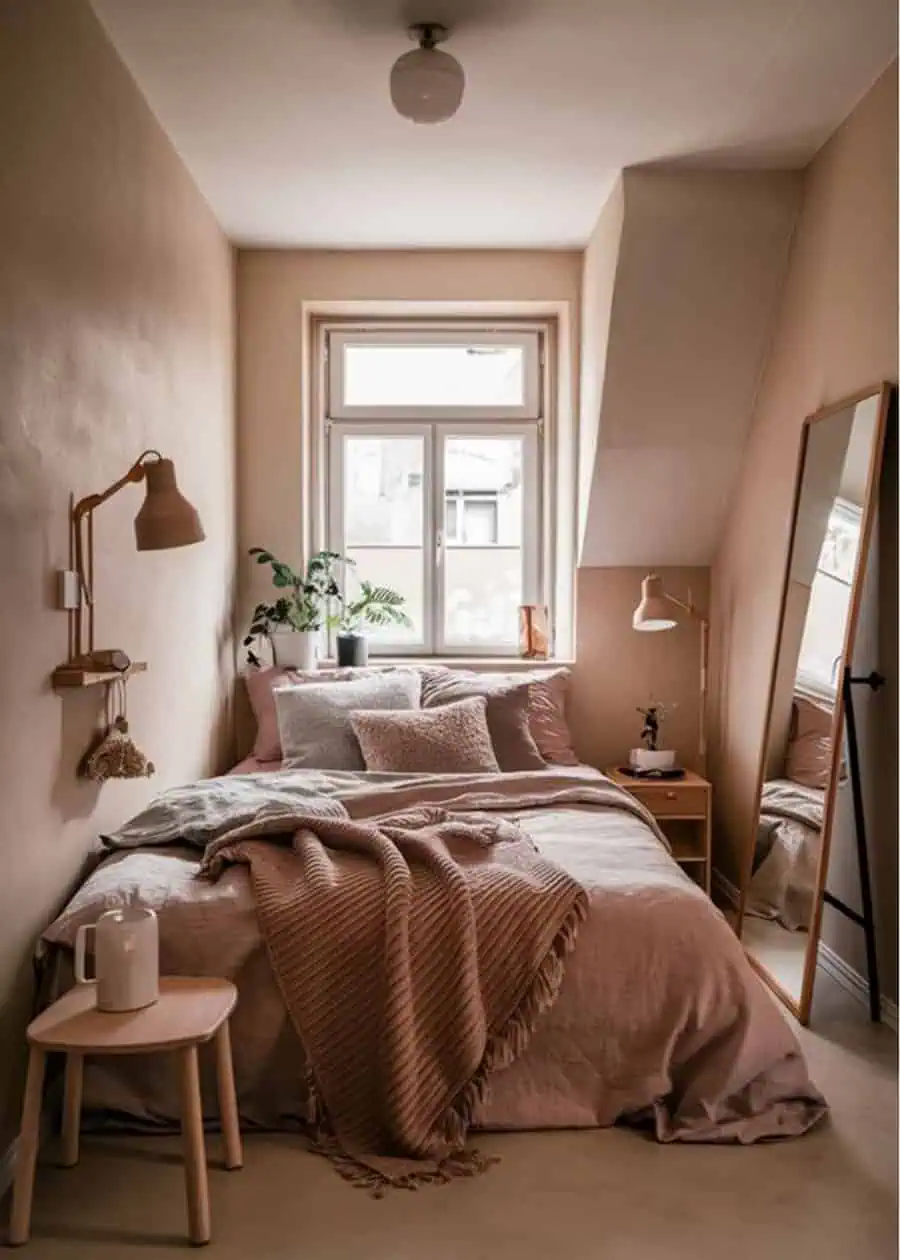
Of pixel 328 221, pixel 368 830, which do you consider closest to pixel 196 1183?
pixel 368 830

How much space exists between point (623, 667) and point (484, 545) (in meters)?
0.83

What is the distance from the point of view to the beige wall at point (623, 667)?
16.0 ft

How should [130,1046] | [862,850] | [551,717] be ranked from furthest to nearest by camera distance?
[551,717] < [862,850] < [130,1046]

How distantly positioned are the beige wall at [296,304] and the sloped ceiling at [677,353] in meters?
0.26

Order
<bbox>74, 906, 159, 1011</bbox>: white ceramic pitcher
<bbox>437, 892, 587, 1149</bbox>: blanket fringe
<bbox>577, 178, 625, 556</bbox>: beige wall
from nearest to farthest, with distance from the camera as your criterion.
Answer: <bbox>74, 906, 159, 1011</bbox>: white ceramic pitcher
<bbox>437, 892, 587, 1149</bbox>: blanket fringe
<bbox>577, 178, 625, 556</bbox>: beige wall

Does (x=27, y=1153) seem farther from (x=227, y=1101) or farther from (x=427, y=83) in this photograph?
(x=427, y=83)

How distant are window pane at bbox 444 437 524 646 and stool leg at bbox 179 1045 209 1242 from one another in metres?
3.10

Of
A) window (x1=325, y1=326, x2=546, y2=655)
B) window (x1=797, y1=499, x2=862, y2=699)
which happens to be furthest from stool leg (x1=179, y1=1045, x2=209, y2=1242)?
window (x1=325, y1=326, x2=546, y2=655)

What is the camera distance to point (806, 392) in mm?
3832

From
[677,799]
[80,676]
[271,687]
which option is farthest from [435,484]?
[80,676]

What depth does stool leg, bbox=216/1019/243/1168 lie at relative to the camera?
7.85 feet

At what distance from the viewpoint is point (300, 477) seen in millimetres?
4898

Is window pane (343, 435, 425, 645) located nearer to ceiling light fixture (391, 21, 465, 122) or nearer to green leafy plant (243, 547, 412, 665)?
green leafy plant (243, 547, 412, 665)

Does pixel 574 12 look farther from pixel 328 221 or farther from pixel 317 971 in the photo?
pixel 317 971
